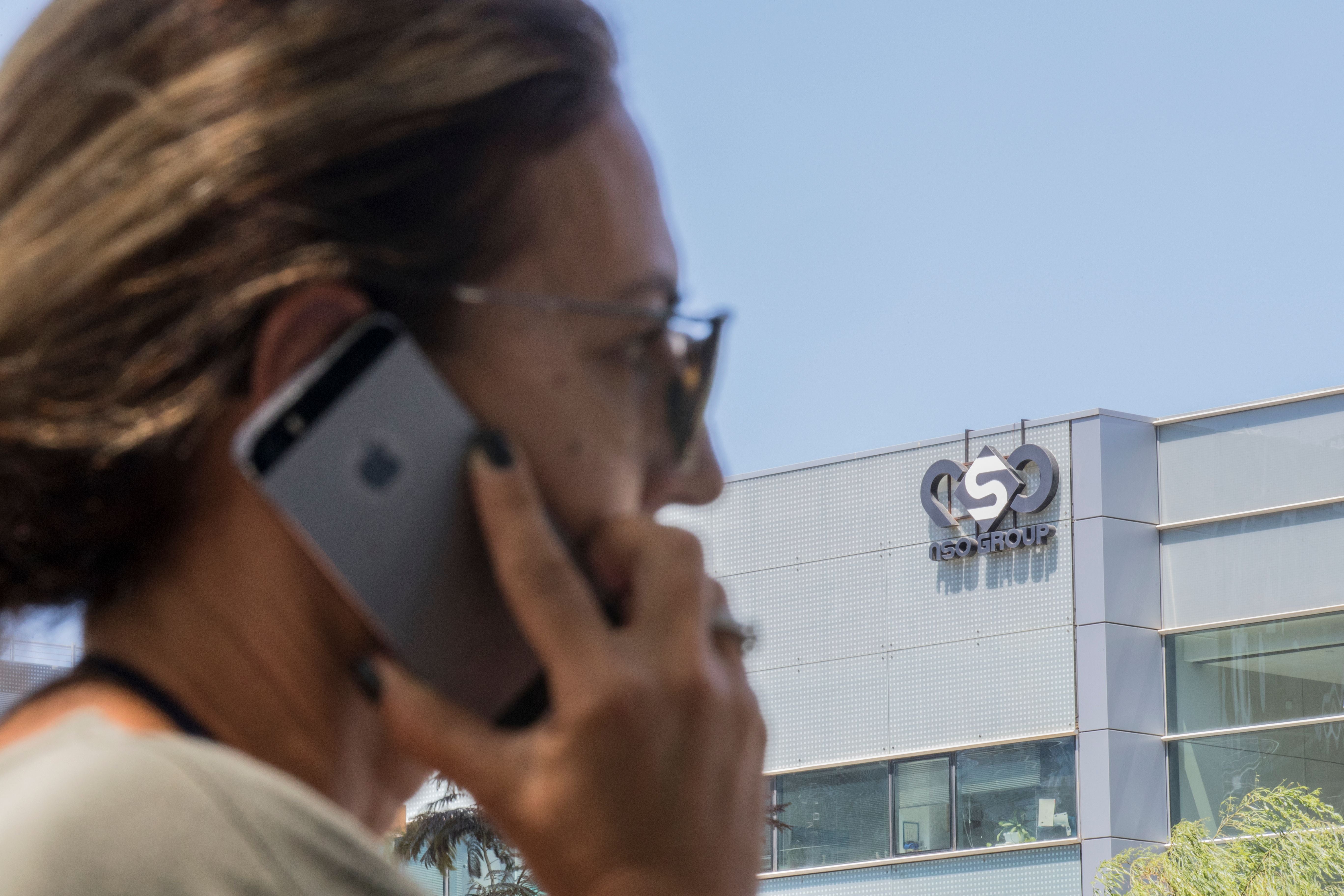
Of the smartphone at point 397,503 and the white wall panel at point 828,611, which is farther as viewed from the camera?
the white wall panel at point 828,611

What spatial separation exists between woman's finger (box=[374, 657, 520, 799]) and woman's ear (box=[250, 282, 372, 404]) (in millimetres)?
221

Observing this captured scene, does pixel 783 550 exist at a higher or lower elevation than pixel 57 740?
higher

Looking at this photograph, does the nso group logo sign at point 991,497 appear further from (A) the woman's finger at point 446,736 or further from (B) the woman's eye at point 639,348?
(A) the woman's finger at point 446,736

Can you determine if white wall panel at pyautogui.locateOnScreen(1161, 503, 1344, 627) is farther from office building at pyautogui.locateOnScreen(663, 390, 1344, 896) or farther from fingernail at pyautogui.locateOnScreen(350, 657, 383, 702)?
fingernail at pyautogui.locateOnScreen(350, 657, 383, 702)

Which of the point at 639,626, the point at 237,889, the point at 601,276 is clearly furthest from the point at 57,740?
the point at 601,276

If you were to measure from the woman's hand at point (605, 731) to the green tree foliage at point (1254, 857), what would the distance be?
2218 cm

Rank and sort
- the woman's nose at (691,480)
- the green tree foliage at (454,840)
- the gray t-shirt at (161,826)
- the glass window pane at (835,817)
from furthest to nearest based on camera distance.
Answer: the glass window pane at (835,817) < the green tree foliage at (454,840) < the woman's nose at (691,480) < the gray t-shirt at (161,826)

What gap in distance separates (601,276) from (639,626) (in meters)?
0.28

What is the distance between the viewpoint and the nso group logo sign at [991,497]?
2928 centimetres

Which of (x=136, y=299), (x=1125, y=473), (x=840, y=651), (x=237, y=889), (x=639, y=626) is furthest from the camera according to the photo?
(x=840, y=651)

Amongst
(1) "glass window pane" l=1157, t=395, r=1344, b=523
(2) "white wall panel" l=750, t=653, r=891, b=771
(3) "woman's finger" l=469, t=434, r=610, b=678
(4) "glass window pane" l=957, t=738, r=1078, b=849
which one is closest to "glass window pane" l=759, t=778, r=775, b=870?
(2) "white wall panel" l=750, t=653, r=891, b=771

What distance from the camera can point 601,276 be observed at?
136cm

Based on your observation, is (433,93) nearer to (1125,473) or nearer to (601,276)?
(601,276)

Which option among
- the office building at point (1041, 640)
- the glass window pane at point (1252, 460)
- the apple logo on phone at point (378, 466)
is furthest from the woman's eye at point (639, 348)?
the glass window pane at point (1252, 460)
